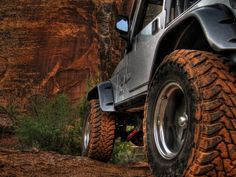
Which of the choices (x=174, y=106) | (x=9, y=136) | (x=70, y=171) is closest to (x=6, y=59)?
(x=9, y=136)

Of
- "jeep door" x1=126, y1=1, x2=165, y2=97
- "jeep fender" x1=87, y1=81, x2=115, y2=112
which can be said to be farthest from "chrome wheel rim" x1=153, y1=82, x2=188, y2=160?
"jeep fender" x1=87, y1=81, x2=115, y2=112

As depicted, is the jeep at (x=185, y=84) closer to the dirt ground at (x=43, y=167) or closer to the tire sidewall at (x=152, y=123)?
the tire sidewall at (x=152, y=123)

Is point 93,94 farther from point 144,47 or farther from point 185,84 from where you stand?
point 185,84

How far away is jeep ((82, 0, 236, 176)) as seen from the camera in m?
2.14

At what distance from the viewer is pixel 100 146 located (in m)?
5.41

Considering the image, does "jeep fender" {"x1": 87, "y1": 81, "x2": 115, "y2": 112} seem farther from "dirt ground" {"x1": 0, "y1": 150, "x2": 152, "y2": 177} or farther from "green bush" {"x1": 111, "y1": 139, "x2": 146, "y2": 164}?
"green bush" {"x1": 111, "y1": 139, "x2": 146, "y2": 164}

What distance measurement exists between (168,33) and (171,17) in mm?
547

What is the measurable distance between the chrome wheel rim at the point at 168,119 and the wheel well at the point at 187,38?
1.26 feet

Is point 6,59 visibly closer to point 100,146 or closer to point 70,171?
point 100,146

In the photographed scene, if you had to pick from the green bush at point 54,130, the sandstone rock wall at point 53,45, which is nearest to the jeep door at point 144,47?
the green bush at point 54,130

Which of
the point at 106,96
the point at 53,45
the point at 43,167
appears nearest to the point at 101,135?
the point at 106,96

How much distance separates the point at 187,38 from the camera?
299 cm

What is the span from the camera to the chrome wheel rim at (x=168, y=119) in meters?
2.85

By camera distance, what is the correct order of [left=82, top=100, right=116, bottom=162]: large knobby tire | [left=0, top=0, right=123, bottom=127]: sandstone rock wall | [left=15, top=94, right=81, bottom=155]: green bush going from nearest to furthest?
[left=82, top=100, right=116, bottom=162]: large knobby tire
[left=15, top=94, right=81, bottom=155]: green bush
[left=0, top=0, right=123, bottom=127]: sandstone rock wall
